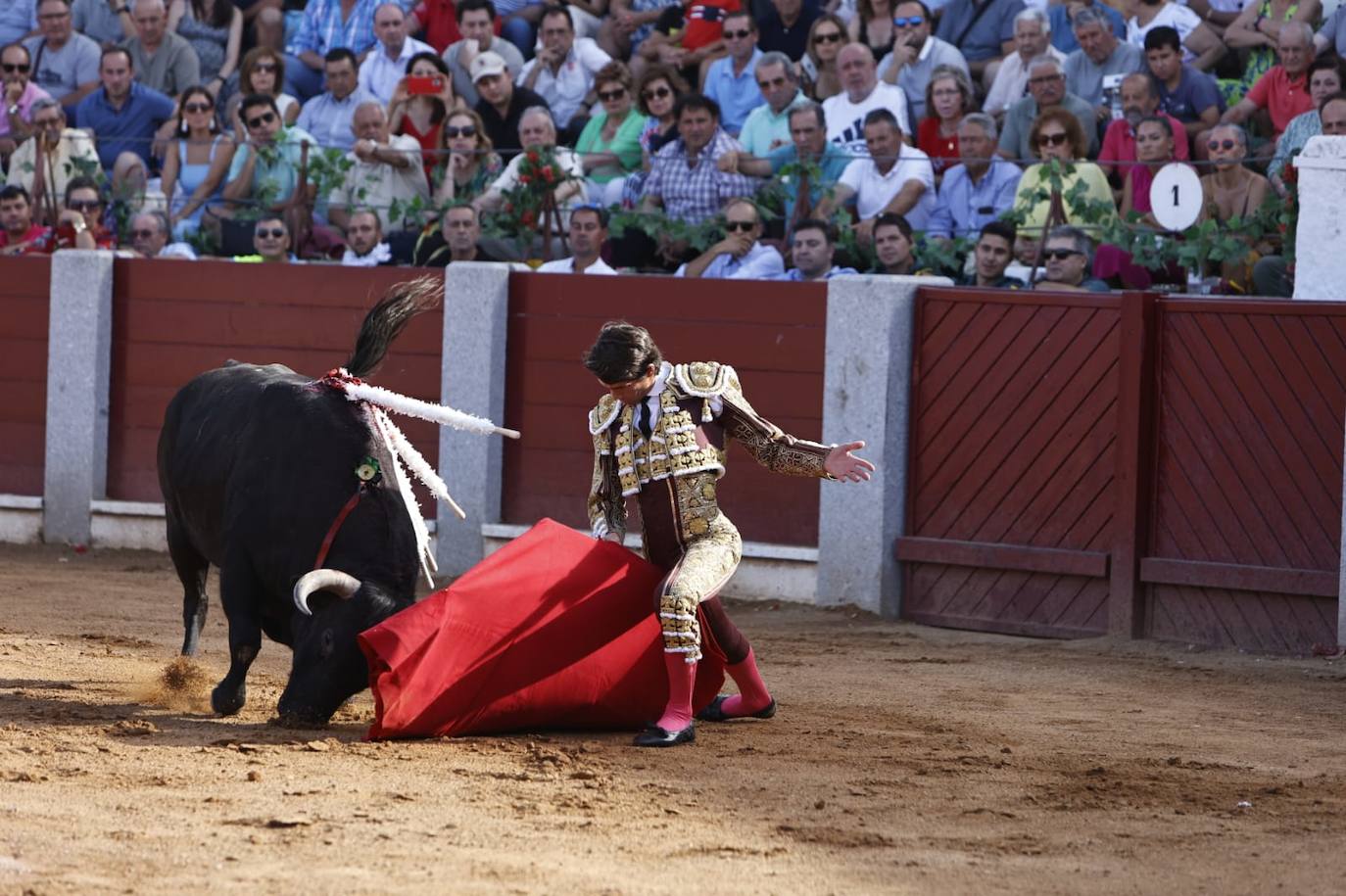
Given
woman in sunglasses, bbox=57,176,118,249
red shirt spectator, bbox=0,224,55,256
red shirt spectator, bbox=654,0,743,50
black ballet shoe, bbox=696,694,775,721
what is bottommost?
black ballet shoe, bbox=696,694,775,721

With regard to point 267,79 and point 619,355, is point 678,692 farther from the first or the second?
point 267,79

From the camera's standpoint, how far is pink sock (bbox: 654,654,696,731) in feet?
16.0

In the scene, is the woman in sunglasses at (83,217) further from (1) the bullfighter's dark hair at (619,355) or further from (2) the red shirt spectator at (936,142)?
(1) the bullfighter's dark hair at (619,355)

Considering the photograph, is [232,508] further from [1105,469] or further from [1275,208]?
[1275,208]

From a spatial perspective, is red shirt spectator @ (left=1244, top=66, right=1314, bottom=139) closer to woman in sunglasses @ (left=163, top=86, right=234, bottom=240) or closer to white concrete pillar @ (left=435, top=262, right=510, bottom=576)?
white concrete pillar @ (left=435, top=262, right=510, bottom=576)

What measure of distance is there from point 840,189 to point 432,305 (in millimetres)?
1777

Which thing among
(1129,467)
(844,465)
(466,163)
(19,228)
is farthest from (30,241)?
(844,465)

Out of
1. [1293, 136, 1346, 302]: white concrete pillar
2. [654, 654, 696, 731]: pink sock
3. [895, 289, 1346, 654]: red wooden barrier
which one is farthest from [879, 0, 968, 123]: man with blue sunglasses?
[654, 654, 696, 731]: pink sock

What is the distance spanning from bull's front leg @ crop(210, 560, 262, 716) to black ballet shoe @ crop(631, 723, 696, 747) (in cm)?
104

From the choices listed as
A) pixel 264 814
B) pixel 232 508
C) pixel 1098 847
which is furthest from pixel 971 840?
pixel 232 508

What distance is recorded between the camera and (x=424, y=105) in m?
9.88

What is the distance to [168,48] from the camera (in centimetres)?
1113

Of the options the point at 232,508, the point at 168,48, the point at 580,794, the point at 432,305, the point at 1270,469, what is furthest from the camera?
the point at 168,48

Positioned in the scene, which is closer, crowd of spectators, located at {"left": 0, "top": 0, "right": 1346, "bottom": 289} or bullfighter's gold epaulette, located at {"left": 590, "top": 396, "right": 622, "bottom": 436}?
bullfighter's gold epaulette, located at {"left": 590, "top": 396, "right": 622, "bottom": 436}
